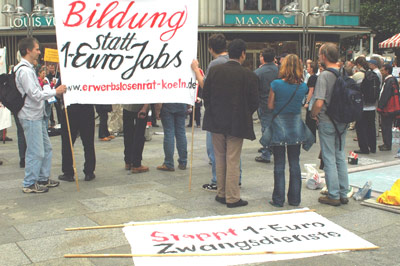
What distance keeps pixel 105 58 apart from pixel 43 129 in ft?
4.19

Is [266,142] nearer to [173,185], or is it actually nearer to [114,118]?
[173,185]

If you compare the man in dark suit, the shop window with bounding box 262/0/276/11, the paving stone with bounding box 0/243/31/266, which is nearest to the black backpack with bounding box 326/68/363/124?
the man in dark suit

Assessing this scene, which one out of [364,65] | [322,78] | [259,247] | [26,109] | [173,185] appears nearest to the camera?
[259,247]

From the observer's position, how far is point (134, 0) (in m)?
6.19

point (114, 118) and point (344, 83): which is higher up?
point (344, 83)

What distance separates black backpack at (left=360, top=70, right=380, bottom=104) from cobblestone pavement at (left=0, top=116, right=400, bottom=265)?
55.3 inches

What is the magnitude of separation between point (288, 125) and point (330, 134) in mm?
514

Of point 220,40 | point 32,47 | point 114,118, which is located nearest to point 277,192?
point 220,40

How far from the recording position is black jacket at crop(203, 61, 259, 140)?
5.25m

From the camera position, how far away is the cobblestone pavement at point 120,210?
4074 millimetres

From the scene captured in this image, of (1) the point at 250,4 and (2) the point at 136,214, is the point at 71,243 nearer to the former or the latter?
(2) the point at 136,214

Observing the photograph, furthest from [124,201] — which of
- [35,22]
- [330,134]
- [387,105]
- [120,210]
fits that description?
[35,22]

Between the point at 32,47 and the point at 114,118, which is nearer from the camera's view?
the point at 32,47

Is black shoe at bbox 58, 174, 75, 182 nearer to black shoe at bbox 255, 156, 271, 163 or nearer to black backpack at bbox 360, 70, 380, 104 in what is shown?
black shoe at bbox 255, 156, 271, 163
